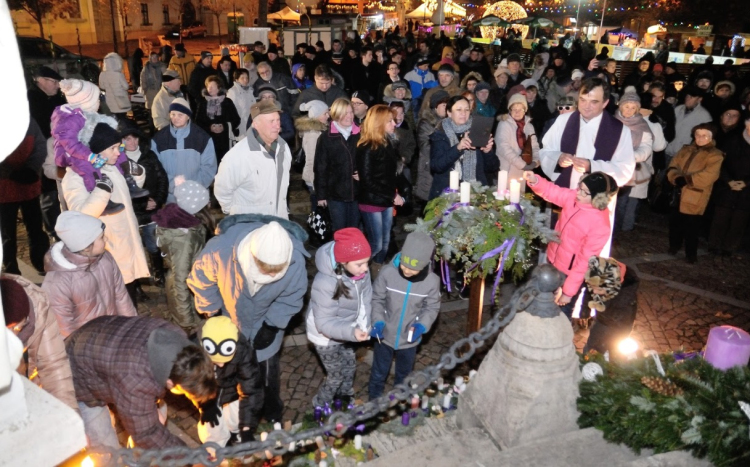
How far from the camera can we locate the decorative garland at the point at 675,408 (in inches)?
117

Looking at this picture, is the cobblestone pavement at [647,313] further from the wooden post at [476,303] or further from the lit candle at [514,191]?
the lit candle at [514,191]

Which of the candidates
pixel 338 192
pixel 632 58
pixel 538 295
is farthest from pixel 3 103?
pixel 632 58

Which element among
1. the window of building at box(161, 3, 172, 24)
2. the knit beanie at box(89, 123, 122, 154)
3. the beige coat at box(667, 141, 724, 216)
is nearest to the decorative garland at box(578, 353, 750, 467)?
the knit beanie at box(89, 123, 122, 154)

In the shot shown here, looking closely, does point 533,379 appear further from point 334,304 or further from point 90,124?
point 90,124

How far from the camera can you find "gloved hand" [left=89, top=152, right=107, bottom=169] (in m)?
5.11

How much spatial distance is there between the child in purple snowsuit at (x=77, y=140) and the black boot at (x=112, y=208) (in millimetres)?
250

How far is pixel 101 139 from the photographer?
5125 mm

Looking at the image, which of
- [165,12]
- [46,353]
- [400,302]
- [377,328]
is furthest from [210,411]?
[165,12]

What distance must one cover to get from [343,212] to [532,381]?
13.1 ft

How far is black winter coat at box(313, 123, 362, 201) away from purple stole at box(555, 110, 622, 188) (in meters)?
2.30

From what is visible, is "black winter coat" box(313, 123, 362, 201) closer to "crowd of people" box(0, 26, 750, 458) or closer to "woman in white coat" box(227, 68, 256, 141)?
"crowd of people" box(0, 26, 750, 458)

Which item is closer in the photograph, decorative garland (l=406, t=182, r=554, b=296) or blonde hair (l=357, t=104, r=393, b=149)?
decorative garland (l=406, t=182, r=554, b=296)

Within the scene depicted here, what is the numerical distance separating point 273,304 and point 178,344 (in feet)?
3.83

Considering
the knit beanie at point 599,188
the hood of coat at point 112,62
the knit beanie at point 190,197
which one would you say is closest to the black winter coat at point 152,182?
the knit beanie at point 190,197
